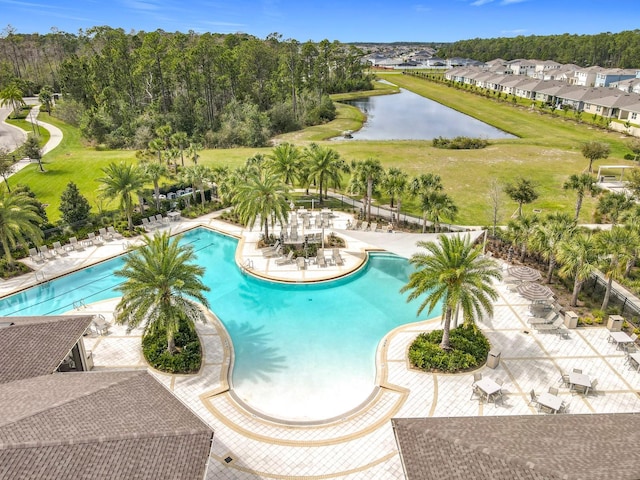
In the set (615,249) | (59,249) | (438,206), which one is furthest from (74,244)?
(615,249)

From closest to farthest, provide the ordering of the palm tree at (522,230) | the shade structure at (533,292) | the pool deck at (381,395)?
1. the pool deck at (381,395)
2. the shade structure at (533,292)
3. the palm tree at (522,230)

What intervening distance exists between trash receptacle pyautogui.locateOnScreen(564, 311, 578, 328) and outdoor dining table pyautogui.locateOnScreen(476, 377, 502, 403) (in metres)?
7.25

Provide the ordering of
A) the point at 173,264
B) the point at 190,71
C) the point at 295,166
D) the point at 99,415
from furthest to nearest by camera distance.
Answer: the point at 190,71 → the point at 295,166 → the point at 173,264 → the point at 99,415

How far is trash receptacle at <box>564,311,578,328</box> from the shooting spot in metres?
22.1

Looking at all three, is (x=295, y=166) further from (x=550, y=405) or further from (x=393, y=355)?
(x=550, y=405)

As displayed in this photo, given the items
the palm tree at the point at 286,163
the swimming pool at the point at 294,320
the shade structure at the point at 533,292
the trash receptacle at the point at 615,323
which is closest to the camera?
the swimming pool at the point at 294,320

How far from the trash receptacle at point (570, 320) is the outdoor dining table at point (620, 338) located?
156cm

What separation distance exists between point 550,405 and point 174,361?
612 inches

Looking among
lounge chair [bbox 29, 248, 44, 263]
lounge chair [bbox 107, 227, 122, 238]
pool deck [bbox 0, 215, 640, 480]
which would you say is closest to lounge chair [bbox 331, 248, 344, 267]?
pool deck [bbox 0, 215, 640, 480]

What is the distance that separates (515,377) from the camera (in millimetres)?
18938

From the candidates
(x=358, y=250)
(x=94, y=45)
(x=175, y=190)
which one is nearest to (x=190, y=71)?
(x=94, y=45)

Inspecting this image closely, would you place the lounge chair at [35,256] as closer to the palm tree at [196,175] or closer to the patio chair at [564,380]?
the palm tree at [196,175]

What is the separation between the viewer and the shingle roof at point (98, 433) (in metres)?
10.3

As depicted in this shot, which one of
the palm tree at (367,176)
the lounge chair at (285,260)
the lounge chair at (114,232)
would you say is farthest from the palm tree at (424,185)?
the lounge chair at (114,232)
